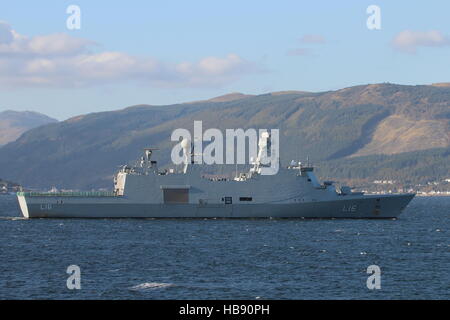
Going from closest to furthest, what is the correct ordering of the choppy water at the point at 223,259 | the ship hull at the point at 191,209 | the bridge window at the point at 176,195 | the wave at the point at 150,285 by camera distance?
the choppy water at the point at 223,259 < the wave at the point at 150,285 < the bridge window at the point at 176,195 < the ship hull at the point at 191,209

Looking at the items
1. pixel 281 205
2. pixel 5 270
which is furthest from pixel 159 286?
pixel 281 205

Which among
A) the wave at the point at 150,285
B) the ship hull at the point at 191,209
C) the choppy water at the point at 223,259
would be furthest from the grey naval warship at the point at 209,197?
the wave at the point at 150,285

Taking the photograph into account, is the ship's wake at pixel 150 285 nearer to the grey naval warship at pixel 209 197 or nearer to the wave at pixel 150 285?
the wave at pixel 150 285

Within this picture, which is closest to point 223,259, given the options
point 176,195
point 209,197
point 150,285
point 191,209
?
point 150,285

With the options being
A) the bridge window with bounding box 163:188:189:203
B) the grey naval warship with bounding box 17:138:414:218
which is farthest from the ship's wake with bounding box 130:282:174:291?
the bridge window with bounding box 163:188:189:203

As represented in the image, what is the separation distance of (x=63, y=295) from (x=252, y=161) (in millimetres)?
33804

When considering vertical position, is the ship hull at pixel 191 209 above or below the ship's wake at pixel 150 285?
above

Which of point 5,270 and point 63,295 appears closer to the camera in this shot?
point 63,295

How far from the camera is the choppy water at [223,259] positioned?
1292 inches

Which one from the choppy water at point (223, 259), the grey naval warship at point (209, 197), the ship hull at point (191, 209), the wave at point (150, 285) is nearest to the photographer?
the choppy water at point (223, 259)

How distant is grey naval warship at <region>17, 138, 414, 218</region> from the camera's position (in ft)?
208

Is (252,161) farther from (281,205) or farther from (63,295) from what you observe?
(63,295)

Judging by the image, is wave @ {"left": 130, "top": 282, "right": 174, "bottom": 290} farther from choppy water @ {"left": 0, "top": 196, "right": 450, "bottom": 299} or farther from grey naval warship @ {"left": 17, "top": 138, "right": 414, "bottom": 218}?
grey naval warship @ {"left": 17, "top": 138, "right": 414, "bottom": 218}
